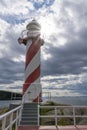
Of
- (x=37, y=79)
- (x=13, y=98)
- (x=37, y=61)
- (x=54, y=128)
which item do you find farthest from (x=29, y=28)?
(x=54, y=128)

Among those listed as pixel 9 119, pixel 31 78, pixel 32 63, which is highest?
pixel 32 63

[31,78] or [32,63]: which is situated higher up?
[32,63]

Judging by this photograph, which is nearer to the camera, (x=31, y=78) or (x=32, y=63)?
(x=31, y=78)

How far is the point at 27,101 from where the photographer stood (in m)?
13.8

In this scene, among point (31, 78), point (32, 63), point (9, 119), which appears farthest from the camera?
point (32, 63)

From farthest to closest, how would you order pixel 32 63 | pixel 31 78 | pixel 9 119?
pixel 32 63
pixel 31 78
pixel 9 119

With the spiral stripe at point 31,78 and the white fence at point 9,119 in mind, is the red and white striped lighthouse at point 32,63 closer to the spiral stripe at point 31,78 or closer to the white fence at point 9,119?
the spiral stripe at point 31,78

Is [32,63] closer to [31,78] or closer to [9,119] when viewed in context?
[31,78]

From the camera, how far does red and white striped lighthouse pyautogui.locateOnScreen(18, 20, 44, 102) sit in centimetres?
1390

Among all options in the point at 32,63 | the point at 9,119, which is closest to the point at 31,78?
the point at 32,63

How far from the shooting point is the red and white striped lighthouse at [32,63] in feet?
45.6

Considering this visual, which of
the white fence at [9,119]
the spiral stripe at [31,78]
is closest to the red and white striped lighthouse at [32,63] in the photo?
the spiral stripe at [31,78]

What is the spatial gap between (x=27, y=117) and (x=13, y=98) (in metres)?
3.27

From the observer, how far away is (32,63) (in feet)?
47.0
